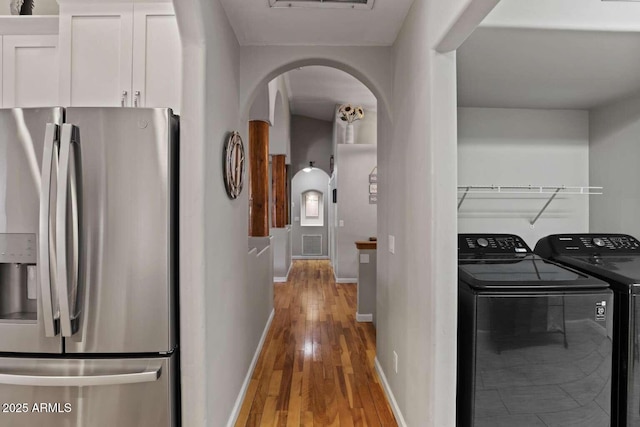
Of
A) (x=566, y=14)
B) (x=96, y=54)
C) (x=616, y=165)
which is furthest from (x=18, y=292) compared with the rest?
(x=616, y=165)

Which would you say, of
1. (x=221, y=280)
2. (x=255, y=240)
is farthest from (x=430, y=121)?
(x=255, y=240)

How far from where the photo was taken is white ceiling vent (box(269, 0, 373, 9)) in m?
1.90

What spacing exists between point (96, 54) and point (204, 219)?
1287mm

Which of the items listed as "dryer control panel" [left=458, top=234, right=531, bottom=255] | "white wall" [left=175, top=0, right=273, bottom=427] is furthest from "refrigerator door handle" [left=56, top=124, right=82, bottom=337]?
"dryer control panel" [left=458, top=234, right=531, bottom=255]

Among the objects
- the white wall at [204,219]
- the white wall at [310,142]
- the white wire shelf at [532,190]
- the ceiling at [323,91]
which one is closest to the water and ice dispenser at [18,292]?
the white wall at [204,219]

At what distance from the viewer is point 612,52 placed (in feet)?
5.90

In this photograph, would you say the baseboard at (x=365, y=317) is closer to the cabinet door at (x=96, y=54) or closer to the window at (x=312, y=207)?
the cabinet door at (x=96, y=54)

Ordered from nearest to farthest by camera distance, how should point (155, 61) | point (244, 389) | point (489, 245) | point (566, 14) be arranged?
point (566, 14) → point (155, 61) → point (489, 245) → point (244, 389)

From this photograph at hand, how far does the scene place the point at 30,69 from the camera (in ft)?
7.26

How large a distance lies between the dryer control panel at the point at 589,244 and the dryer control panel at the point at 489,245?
5.4 inches

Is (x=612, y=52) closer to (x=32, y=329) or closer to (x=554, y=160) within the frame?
(x=554, y=160)

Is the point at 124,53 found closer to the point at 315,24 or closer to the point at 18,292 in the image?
the point at 315,24

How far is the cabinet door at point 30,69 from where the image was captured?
2.19 metres

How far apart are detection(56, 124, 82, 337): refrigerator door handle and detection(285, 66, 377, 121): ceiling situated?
14.3 ft
